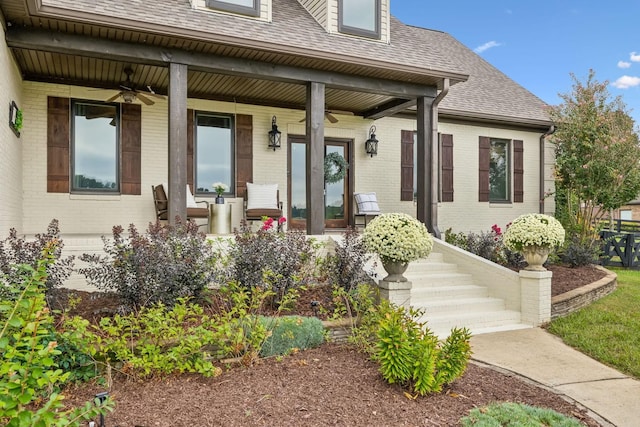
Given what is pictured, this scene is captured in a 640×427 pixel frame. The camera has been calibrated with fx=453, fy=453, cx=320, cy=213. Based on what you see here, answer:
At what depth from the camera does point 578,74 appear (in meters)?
9.52

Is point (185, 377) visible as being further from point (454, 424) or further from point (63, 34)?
point (63, 34)

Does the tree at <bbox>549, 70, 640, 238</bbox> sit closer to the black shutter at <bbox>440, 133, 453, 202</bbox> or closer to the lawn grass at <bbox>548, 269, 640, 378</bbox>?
the black shutter at <bbox>440, 133, 453, 202</bbox>

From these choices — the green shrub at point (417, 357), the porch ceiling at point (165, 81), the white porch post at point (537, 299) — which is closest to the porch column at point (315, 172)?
the porch ceiling at point (165, 81)

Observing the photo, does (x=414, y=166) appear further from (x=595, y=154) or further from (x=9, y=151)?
(x=9, y=151)

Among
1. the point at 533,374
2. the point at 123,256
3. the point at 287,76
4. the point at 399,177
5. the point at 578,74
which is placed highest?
the point at 578,74

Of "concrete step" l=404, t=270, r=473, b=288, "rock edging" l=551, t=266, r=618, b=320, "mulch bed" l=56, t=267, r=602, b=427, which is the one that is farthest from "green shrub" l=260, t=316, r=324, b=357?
"rock edging" l=551, t=266, r=618, b=320

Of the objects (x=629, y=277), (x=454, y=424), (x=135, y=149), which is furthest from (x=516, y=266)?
(x=135, y=149)

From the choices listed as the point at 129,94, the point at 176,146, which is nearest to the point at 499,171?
the point at 176,146

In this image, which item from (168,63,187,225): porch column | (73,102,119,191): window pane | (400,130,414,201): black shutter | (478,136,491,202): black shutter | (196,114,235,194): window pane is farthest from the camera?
(478,136,491,202): black shutter

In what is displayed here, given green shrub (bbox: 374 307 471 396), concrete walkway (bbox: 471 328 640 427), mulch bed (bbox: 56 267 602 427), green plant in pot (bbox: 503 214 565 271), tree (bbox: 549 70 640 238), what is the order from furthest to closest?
tree (bbox: 549 70 640 238) → green plant in pot (bbox: 503 214 565 271) → concrete walkway (bbox: 471 328 640 427) → green shrub (bbox: 374 307 471 396) → mulch bed (bbox: 56 267 602 427)

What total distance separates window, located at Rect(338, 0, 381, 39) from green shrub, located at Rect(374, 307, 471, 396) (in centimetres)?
570

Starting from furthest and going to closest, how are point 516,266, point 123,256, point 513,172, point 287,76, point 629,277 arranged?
point 513,172 < point 629,277 < point 516,266 < point 287,76 < point 123,256

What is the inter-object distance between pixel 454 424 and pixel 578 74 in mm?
9276

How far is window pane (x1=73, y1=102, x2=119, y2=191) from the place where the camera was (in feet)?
23.4
